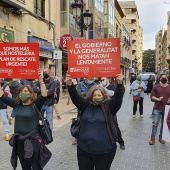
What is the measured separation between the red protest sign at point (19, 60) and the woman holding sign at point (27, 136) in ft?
3.05

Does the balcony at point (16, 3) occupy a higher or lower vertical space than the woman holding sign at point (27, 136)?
higher

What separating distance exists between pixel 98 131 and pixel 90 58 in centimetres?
199

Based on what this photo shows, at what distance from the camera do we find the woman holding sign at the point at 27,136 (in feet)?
13.5

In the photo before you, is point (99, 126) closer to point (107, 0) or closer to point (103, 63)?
point (103, 63)

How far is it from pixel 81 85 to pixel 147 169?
2.71 meters

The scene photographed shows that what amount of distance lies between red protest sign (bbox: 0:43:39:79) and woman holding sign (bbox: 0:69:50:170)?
0.93 metres

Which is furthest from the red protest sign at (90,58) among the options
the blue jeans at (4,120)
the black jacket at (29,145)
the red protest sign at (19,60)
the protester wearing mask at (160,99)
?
the blue jeans at (4,120)

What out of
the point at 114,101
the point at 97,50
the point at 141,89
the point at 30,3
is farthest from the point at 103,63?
the point at 30,3

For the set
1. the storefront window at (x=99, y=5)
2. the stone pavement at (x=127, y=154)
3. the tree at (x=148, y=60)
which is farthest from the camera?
the tree at (x=148, y=60)

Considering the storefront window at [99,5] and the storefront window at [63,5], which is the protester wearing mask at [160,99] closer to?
the storefront window at [63,5]

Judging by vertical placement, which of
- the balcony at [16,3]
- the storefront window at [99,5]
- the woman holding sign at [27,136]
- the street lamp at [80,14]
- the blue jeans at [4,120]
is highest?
the storefront window at [99,5]

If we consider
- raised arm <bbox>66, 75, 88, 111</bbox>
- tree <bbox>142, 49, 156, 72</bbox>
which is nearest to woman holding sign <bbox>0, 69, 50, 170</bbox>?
raised arm <bbox>66, 75, 88, 111</bbox>

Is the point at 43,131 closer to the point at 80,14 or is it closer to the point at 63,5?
the point at 80,14

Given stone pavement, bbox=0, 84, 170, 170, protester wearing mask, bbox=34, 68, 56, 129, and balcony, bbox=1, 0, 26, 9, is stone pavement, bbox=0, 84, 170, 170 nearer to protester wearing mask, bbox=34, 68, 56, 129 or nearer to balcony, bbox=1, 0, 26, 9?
protester wearing mask, bbox=34, 68, 56, 129
